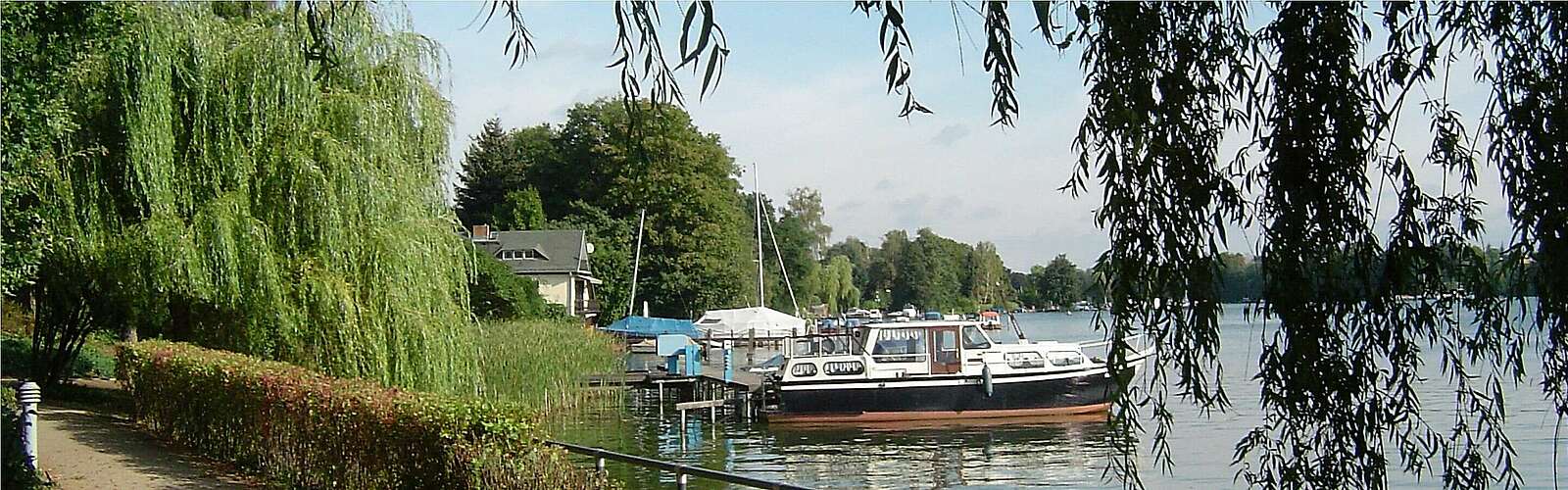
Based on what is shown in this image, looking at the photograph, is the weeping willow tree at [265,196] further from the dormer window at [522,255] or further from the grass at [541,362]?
the dormer window at [522,255]

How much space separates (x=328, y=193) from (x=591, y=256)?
46.3 m

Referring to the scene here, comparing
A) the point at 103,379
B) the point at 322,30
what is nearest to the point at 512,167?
the point at 103,379

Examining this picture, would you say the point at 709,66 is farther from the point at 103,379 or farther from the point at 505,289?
the point at 505,289

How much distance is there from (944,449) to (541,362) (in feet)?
25.1

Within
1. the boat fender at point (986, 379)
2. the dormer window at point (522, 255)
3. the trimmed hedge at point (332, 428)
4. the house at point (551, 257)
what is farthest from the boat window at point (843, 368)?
the dormer window at point (522, 255)

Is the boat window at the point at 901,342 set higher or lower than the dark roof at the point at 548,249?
lower

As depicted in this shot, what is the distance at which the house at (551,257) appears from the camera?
5816cm

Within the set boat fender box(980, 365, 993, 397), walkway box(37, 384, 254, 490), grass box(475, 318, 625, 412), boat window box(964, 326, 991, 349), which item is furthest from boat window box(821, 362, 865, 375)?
walkway box(37, 384, 254, 490)

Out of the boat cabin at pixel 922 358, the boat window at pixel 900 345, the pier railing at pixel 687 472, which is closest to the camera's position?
the pier railing at pixel 687 472

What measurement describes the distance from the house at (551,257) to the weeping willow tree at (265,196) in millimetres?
41349

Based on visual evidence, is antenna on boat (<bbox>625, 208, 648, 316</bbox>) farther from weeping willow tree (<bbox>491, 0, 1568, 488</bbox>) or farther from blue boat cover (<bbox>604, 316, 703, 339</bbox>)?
weeping willow tree (<bbox>491, 0, 1568, 488</bbox>)

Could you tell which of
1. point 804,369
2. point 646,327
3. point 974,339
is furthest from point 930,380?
point 646,327

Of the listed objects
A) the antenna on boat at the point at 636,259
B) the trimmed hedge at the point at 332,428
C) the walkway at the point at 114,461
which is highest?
the antenna on boat at the point at 636,259

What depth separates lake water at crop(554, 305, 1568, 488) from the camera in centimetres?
1912
